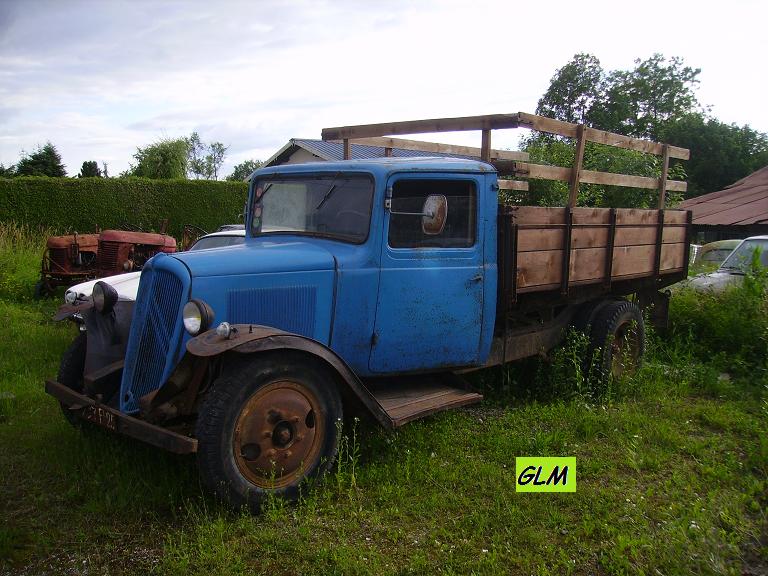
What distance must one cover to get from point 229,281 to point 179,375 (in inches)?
23.1

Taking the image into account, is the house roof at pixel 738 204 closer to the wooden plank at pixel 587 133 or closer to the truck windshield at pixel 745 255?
the truck windshield at pixel 745 255

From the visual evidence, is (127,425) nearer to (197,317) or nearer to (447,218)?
(197,317)

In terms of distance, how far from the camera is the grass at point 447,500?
119 inches

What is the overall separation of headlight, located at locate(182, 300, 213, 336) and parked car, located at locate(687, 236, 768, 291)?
20.3 feet

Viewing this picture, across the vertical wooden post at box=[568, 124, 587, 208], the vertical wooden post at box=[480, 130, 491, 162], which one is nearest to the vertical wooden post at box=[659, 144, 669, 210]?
the vertical wooden post at box=[568, 124, 587, 208]

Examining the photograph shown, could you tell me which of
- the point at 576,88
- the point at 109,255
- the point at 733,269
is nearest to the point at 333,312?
the point at 733,269

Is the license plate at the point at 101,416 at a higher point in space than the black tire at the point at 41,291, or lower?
higher

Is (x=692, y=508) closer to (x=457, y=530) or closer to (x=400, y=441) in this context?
(x=457, y=530)

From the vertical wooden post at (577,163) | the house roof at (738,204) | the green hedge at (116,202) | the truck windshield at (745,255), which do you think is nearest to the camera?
the vertical wooden post at (577,163)

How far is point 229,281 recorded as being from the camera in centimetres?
363

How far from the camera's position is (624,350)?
5.73 meters

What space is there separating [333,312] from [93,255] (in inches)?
317

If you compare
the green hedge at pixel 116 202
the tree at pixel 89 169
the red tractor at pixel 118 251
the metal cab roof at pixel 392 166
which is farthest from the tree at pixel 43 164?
the metal cab roof at pixel 392 166

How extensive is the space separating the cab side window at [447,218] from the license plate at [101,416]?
190 cm
